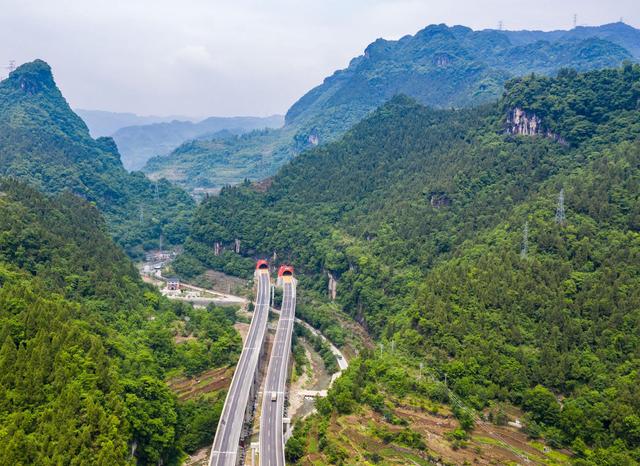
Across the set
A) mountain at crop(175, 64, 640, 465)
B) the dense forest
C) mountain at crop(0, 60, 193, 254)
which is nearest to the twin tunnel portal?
the dense forest

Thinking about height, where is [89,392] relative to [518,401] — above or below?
above

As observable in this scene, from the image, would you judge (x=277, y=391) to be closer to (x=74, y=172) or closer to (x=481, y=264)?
(x=481, y=264)

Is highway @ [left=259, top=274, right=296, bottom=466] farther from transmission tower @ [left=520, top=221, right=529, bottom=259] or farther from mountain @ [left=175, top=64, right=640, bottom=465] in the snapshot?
transmission tower @ [left=520, top=221, right=529, bottom=259]

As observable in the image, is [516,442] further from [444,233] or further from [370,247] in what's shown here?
[370,247]

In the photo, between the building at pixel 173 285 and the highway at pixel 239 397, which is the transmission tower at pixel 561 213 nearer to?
the highway at pixel 239 397

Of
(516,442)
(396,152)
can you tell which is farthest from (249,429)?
(396,152)

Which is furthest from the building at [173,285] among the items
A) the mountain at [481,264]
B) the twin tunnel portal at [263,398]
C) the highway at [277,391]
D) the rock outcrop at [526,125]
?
the rock outcrop at [526,125]
